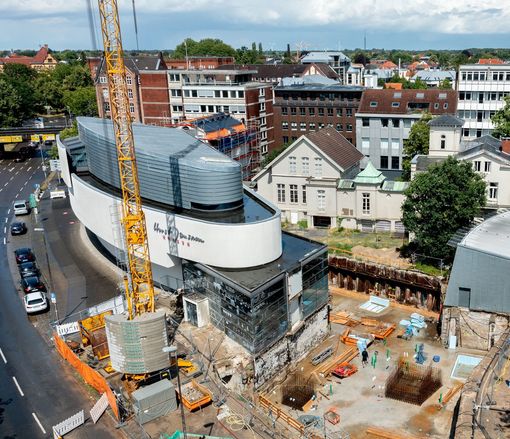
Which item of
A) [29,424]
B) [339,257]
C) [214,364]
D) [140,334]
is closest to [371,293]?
[339,257]

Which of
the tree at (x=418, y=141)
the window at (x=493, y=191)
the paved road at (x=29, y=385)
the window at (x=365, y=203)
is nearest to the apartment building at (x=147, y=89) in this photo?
the tree at (x=418, y=141)

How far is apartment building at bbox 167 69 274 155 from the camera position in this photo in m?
91.4

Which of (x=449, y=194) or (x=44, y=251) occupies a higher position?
(x=449, y=194)

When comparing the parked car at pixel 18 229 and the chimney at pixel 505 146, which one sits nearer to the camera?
the chimney at pixel 505 146

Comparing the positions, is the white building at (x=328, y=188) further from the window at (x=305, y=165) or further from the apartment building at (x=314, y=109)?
the apartment building at (x=314, y=109)

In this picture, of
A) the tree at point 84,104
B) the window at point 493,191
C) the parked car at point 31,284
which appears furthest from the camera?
the tree at point 84,104

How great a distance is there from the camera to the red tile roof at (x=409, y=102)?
8194 centimetres

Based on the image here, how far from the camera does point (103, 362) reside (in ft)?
127

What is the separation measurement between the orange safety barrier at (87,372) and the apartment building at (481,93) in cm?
6849

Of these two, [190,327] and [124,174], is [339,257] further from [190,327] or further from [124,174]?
[124,174]

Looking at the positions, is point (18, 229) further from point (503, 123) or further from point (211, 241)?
point (503, 123)

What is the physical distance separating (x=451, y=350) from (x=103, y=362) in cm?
2483

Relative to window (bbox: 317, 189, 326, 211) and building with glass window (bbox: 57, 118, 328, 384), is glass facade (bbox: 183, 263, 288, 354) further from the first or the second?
window (bbox: 317, 189, 326, 211)

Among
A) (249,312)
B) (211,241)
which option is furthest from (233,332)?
(211,241)
